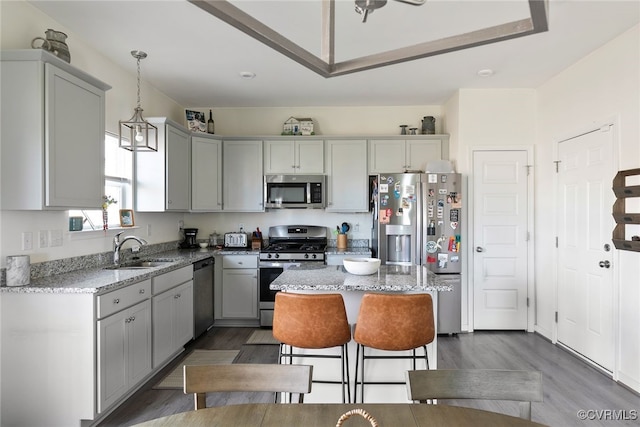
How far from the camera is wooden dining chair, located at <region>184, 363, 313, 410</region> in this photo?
4.14 feet

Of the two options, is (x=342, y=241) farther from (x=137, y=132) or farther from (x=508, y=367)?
(x=137, y=132)

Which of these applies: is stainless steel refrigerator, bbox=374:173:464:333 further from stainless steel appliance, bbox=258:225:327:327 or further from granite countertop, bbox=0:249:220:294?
granite countertop, bbox=0:249:220:294

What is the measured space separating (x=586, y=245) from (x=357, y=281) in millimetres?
2414

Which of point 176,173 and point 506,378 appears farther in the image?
point 176,173

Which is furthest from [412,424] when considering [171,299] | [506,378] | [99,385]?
[171,299]

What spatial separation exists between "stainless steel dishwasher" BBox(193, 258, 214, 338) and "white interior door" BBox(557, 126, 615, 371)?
3.73 metres

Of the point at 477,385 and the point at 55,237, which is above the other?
the point at 55,237

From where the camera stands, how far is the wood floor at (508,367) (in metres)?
2.43

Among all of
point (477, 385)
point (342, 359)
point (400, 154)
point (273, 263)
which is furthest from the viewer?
point (400, 154)

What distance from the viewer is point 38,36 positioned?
8.29 feet

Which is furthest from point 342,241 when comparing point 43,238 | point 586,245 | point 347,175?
point 43,238

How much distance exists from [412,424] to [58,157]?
2.45 meters

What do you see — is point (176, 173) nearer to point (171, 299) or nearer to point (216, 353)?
point (171, 299)

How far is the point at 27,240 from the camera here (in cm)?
238
